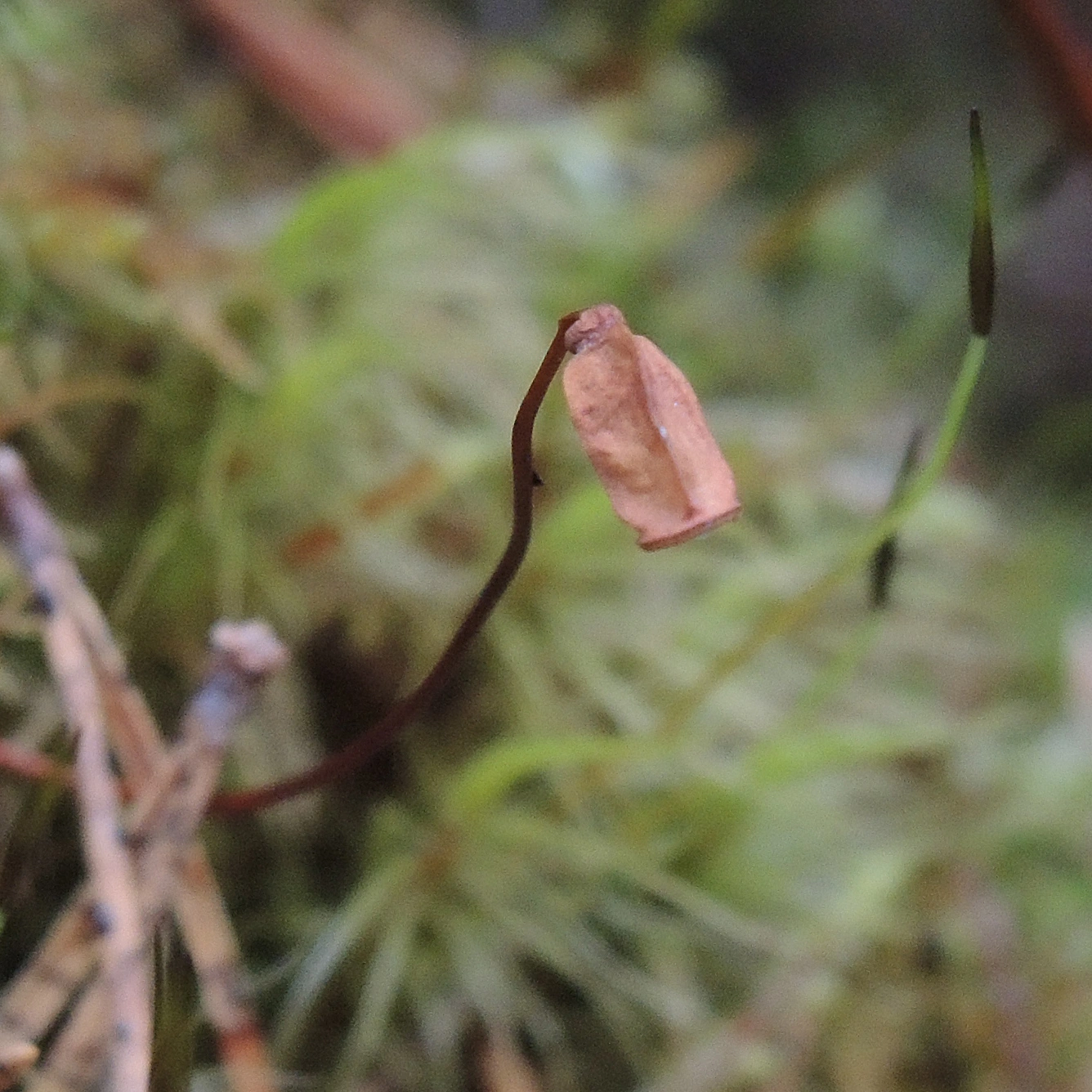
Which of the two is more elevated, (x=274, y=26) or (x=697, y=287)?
(x=274, y=26)

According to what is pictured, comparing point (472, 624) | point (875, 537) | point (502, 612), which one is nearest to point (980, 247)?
point (875, 537)

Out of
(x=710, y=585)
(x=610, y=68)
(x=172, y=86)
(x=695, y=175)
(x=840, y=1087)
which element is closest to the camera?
(x=840, y=1087)

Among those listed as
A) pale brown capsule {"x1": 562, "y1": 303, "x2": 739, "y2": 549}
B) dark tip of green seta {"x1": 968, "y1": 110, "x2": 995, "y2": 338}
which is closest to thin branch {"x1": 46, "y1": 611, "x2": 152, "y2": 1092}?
pale brown capsule {"x1": 562, "y1": 303, "x2": 739, "y2": 549}

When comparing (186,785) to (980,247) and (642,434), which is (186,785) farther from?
(980,247)

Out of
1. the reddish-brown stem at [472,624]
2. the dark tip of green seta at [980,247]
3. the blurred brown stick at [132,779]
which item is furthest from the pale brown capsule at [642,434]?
the blurred brown stick at [132,779]

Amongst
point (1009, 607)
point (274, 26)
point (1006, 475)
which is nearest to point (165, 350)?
point (274, 26)

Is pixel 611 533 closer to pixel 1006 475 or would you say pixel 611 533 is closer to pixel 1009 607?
pixel 1009 607

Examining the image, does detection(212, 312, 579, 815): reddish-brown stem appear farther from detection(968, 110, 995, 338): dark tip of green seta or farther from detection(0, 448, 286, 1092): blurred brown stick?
detection(968, 110, 995, 338): dark tip of green seta
